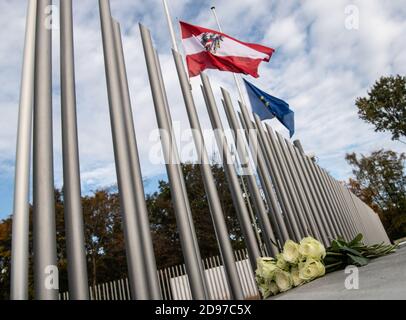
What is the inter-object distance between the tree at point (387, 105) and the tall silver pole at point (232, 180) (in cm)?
1755

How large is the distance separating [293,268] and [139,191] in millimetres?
1435

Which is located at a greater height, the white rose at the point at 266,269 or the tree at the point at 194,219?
the tree at the point at 194,219

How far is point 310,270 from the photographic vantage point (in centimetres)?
233

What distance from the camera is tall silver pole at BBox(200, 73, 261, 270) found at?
4.05 meters

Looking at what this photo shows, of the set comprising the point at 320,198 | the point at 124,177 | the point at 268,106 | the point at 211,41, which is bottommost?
the point at 124,177

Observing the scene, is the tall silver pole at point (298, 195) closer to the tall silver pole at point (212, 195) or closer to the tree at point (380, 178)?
the tall silver pole at point (212, 195)

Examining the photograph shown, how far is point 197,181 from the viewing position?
2497 cm

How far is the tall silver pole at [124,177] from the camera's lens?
2.29m

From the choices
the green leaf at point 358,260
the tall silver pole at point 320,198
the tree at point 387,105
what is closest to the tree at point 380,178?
the tree at point 387,105

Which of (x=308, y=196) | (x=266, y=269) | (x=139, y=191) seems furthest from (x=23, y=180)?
(x=308, y=196)

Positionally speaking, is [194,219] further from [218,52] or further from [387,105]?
[218,52]

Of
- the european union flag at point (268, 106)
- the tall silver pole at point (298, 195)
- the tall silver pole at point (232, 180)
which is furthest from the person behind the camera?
the european union flag at point (268, 106)

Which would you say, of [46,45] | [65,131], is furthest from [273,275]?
[46,45]
